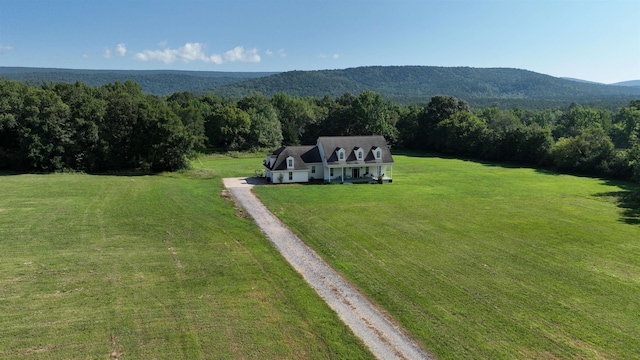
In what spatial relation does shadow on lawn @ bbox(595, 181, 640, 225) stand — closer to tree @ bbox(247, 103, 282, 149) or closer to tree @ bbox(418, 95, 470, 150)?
tree @ bbox(418, 95, 470, 150)


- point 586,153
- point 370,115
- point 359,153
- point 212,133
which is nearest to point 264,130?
point 212,133

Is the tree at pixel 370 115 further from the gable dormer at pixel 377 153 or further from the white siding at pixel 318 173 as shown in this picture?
the white siding at pixel 318 173

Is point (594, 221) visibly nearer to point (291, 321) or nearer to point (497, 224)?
point (497, 224)

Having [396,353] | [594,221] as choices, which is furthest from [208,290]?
[594,221]

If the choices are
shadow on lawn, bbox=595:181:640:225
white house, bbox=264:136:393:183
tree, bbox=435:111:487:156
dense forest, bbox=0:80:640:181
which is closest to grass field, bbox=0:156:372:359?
white house, bbox=264:136:393:183

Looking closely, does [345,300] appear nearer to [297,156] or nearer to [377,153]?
[297,156]

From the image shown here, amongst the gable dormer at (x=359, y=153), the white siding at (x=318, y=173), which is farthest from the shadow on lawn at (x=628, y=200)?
the white siding at (x=318, y=173)
